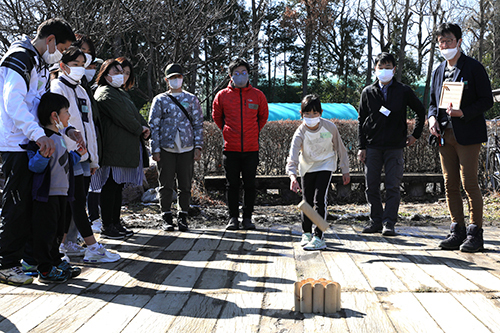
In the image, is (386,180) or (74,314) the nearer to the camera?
(74,314)

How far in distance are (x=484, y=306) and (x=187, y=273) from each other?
82.8 inches

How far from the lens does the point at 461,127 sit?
171 inches

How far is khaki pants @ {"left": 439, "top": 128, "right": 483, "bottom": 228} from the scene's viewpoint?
4.33m

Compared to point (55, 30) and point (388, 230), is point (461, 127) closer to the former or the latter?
point (388, 230)

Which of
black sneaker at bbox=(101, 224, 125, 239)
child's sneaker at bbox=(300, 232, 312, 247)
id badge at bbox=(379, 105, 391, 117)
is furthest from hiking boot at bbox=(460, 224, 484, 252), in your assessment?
black sneaker at bbox=(101, 224, 125, 239)

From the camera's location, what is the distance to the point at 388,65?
518cm

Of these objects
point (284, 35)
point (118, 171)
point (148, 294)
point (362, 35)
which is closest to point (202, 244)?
point (118, 171)

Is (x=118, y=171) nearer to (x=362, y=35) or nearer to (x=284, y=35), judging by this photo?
(x=284, y=35)

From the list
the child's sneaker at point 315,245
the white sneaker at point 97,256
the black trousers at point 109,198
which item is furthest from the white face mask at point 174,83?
the child's sneaker at point 315,245

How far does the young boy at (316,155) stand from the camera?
4.64 meters

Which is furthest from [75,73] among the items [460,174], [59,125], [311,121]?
[460,174]

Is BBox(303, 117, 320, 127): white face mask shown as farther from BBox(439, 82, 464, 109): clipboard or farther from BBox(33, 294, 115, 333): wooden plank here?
BBox(33, 294, 115, 333): wooden plank

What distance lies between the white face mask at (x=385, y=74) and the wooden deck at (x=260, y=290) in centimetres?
175

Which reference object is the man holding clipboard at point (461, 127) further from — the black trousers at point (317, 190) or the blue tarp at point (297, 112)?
the blue tarp at point (297, 112)
